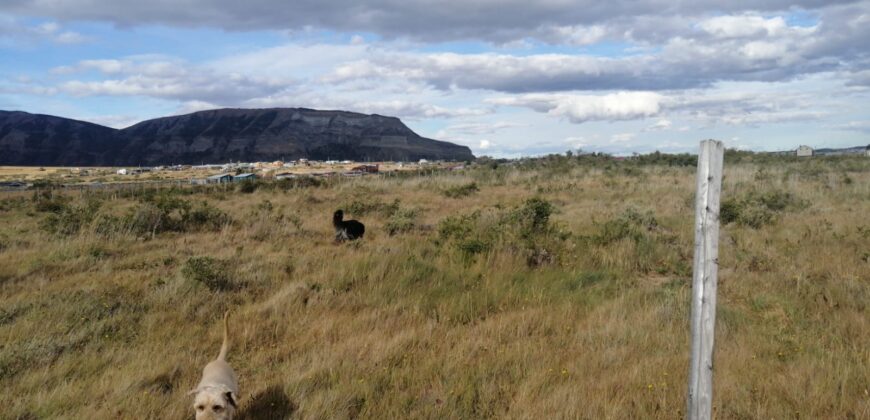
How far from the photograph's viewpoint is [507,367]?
470 centimetres

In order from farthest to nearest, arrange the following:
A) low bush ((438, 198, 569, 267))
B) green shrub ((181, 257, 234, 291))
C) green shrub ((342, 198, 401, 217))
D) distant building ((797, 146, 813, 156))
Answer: distant building ((797, 146, 813, 156)), green shrub ((342, 198, 401, 217)), low bush ((438, 198, 569, 267)), green shrub ((181, 257, 234, 291))

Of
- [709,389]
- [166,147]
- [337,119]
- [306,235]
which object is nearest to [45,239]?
[306,235]

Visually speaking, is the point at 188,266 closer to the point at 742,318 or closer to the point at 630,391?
the point at 630,391

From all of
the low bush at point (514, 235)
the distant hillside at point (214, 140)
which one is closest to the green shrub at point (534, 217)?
the low bush at point (514, 235)

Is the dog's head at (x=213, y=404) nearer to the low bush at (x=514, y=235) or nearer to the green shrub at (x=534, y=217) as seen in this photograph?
the low bush at (x=514, y=235)

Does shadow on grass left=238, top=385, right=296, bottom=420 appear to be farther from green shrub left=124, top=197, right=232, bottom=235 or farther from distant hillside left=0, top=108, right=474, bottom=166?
distant hillside left=0, top=108, right=474, bottom=166

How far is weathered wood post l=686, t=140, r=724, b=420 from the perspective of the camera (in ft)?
9.94

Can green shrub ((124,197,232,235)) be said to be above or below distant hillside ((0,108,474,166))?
below

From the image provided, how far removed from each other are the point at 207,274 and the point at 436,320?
3.03 meters

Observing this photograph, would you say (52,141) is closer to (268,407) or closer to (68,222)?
(68,222)

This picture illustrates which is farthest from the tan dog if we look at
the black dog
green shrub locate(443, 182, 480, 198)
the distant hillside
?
the distant hillside

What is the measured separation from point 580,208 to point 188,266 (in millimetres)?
12192

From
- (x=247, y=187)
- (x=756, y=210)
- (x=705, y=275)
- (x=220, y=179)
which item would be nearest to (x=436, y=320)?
(x=705, y=275)

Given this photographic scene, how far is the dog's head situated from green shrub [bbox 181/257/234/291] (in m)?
3.62
